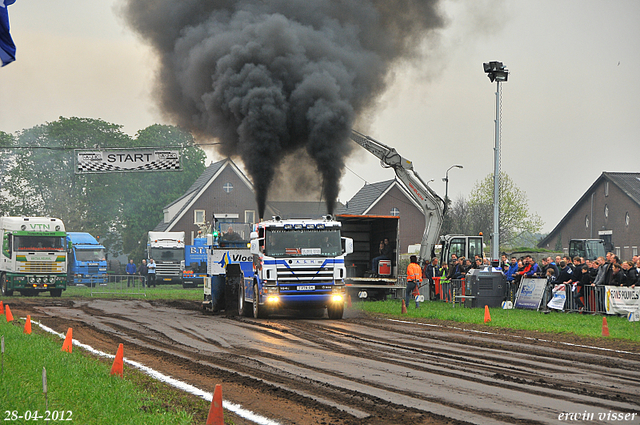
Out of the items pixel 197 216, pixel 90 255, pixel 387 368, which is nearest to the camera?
pixel 387 368

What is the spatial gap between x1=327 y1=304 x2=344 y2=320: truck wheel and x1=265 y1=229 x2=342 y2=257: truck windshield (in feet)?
4.57

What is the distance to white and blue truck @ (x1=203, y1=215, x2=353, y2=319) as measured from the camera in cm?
2003

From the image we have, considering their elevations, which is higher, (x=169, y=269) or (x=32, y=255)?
(x=32, y=255)

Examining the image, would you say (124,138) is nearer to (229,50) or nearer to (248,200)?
(248,200)

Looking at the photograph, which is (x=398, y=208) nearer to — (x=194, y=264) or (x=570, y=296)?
(x=194, y=264)

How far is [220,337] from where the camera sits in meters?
15.8

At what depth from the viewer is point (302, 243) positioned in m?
20.3

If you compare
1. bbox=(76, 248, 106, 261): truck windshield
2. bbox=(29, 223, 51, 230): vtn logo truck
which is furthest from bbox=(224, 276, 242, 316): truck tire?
bbox=(76, 248, 106, 261): truck windshield

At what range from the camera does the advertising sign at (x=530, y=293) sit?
22516 millimetres

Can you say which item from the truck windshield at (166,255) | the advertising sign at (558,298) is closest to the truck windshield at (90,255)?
the truck windshield at (166,255)

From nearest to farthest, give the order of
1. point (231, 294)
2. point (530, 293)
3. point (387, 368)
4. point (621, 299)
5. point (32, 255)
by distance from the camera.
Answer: point (387, 368) → point (621, 299) → point (530, 293) → point (231, 294) → point (32, 255)

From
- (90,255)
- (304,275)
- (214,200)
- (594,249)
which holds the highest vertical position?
(214,200)

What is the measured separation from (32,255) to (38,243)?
2.09ft

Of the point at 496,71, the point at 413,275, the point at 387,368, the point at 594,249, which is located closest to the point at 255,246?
the point at 413,275
